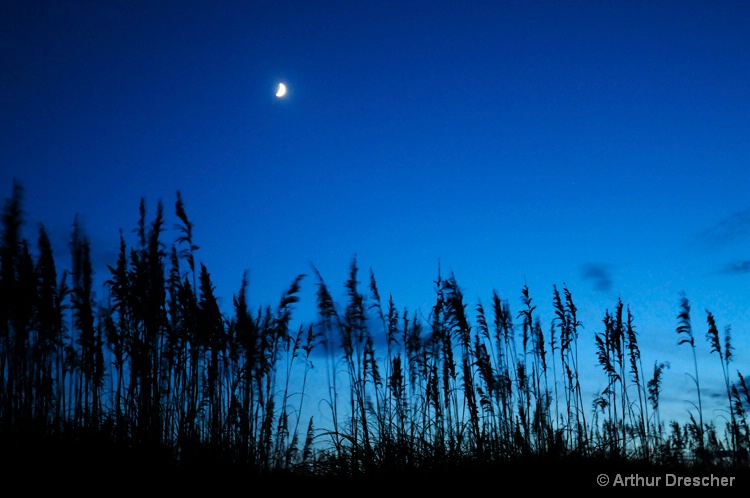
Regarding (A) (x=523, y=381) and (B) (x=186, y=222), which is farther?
(A) (x=523, y=381)

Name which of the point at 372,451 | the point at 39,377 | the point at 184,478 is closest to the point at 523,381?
the point at 372,451

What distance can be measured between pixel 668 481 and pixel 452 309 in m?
3.05

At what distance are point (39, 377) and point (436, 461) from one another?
16.0 ft

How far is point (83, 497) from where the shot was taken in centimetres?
410

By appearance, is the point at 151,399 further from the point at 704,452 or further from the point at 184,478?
the point at 704,452

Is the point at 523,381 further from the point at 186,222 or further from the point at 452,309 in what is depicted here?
the point at 186,222

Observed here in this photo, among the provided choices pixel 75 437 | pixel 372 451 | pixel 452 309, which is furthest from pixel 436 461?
pixel 75 437

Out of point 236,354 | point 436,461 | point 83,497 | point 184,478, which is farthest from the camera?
point 236,354

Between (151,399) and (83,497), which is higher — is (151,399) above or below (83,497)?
above

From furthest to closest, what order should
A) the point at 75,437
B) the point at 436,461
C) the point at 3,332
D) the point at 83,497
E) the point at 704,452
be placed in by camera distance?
the point at 704,452 < the point at 3,332 < the point at 436,461 < the point at 75,437 < the point at 83,497

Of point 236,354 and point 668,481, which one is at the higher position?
point 236,354

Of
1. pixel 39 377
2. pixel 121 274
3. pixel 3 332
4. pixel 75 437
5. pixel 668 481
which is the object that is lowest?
pixel 668 481

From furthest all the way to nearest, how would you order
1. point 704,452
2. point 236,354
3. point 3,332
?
point 704,452 → point 236,354 → point 3,332

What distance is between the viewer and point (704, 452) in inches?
299
